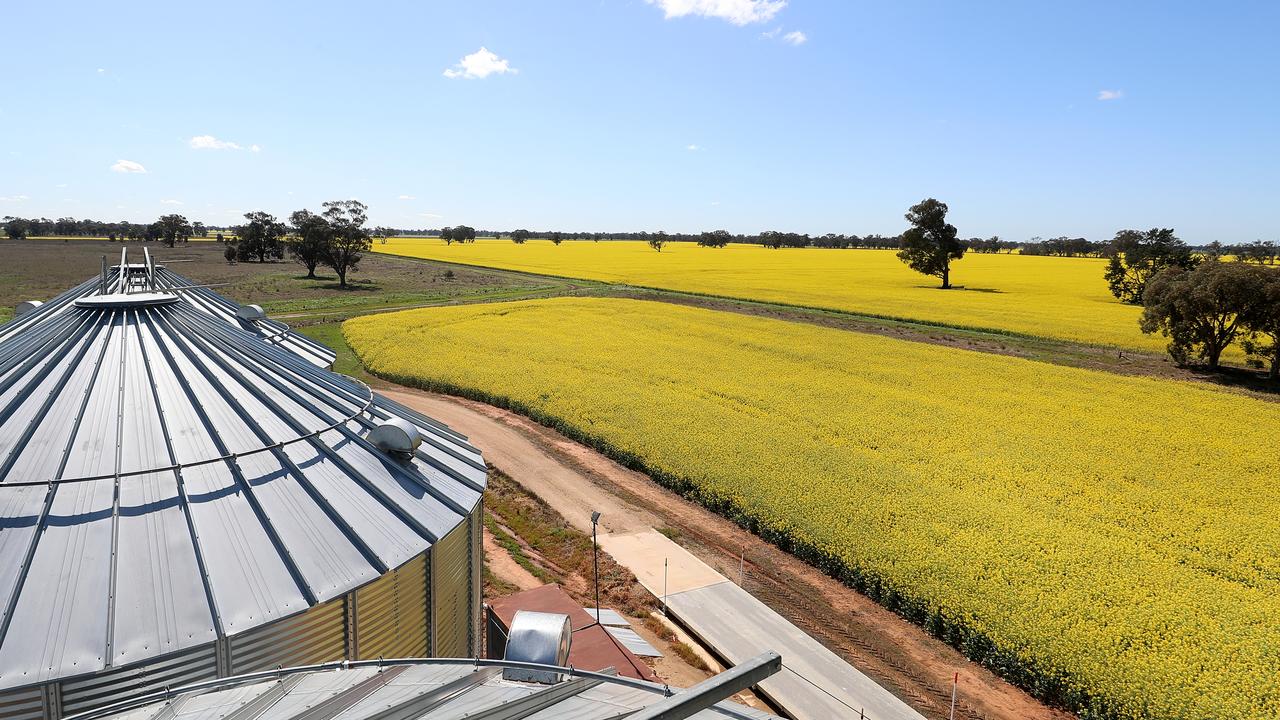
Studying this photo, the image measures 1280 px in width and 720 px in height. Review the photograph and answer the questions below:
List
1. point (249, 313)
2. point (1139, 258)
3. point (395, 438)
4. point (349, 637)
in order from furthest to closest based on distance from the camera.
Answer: point (1139, 258), point (249, 313), point (395, 438), point (349, 637)

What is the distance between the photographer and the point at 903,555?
21500 mm

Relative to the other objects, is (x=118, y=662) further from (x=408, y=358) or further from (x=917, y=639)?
(x=408, y=358)

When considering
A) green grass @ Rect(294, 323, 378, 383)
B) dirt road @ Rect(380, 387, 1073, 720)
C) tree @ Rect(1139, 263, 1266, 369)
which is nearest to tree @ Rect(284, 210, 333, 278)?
green grass @ Rect(294, 323, 378, 383)

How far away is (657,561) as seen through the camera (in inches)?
900

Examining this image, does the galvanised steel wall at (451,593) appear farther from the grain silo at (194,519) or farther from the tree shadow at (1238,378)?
the tree shadow at (1238,378)

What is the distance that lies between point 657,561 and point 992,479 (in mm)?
16096

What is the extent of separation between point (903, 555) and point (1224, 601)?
8967 mm

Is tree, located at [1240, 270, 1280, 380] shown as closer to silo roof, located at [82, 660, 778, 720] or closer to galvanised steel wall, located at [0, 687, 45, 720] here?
silo roof, located at [82, 660, 778, 720]

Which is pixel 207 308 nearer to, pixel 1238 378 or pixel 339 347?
pixel 339 347

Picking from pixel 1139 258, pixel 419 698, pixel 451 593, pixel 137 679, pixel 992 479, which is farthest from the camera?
pixel 1139 258

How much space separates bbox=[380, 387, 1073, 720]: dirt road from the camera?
1681 centimetres

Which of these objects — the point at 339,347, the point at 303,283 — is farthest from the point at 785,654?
the point at 303,283

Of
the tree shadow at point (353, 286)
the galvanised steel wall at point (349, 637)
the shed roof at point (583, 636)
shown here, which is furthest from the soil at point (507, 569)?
the tree shadow at point (353, 286)

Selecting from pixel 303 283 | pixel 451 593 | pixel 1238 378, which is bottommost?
pixel 451 593
